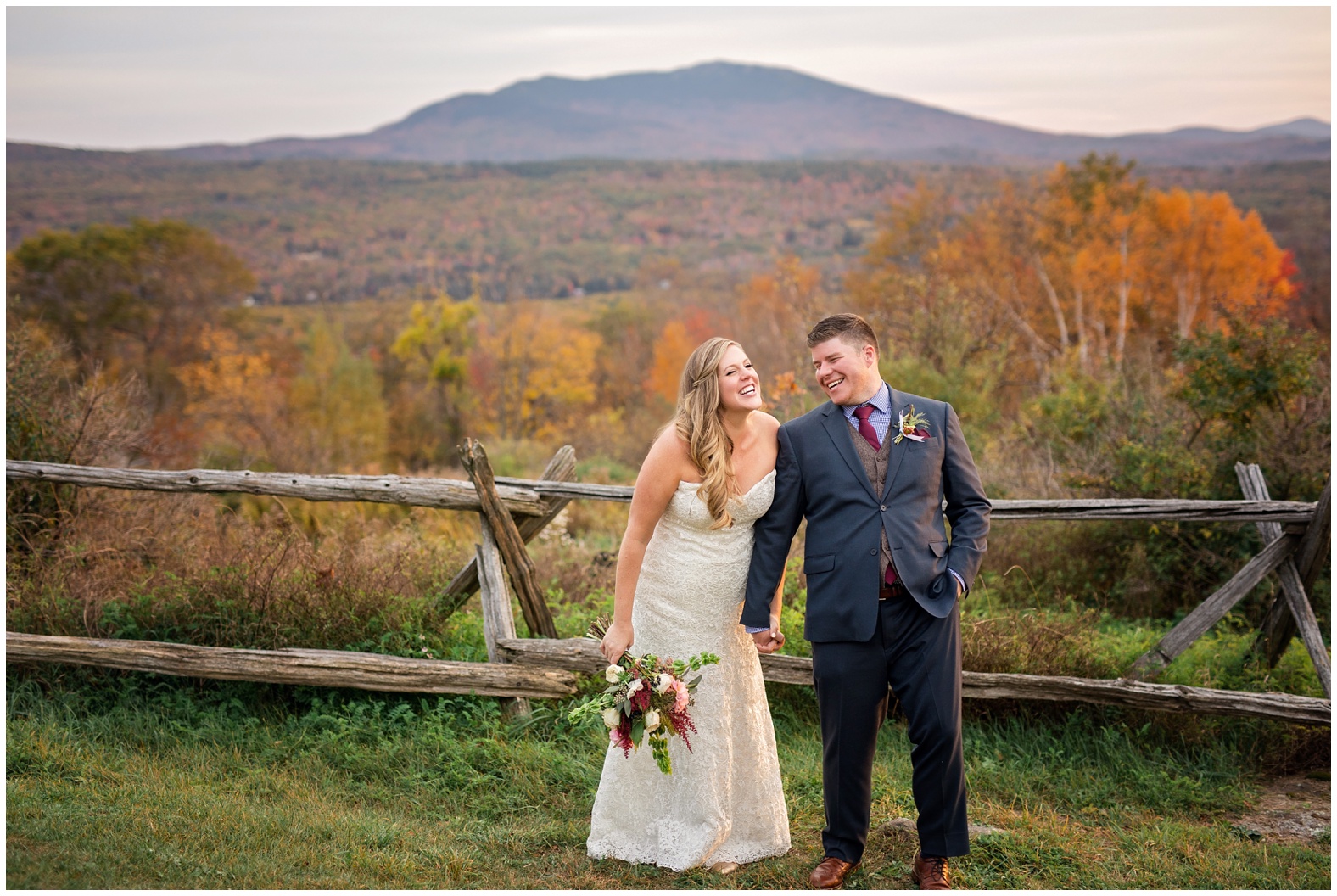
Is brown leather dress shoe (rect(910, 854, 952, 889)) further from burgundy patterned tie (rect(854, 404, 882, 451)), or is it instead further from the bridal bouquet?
burgundy patterned tie (rect(854, 404, 882, 451))

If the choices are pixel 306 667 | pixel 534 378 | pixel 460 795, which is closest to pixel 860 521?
pixel 460 795

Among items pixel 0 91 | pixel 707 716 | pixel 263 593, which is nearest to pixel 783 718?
pixel 707 716

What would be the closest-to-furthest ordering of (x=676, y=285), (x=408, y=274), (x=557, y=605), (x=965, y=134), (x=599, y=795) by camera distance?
(x=599, y=795) → (x=557, y=605) → (x=676, y=285) → (x=408, y=274) → (x=965, y=134)

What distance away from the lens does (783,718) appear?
5.19 m

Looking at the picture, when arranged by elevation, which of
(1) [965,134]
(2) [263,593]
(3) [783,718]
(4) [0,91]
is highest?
(1) [965,134]

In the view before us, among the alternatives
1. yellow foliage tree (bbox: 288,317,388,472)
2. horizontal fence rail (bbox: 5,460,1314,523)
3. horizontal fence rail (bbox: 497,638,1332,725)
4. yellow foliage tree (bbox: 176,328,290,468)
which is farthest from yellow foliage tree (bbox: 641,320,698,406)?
horizontal fence rail (bbox: 497,638,1332,725)

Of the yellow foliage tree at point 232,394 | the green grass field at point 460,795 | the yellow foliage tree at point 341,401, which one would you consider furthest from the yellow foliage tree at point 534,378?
the green grass field at point 460,795

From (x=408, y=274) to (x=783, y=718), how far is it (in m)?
76.1

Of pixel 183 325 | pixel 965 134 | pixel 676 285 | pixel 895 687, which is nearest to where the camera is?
pixel 895 687

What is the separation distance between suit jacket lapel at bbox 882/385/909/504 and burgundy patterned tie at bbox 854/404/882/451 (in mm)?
51

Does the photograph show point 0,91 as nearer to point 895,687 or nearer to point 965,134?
point 895,687

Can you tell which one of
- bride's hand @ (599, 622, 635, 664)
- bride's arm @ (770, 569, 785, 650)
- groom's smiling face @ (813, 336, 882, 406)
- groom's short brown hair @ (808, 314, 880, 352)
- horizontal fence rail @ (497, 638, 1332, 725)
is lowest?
horizontal fence rail @ (497, 638, 1332, 725)

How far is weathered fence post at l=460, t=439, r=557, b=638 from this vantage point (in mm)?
5020

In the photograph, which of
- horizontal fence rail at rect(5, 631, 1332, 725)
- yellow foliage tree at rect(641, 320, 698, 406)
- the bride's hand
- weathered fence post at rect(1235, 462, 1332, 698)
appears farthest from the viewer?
yellow foliage tree at rect(641, 320, 698, 406)
